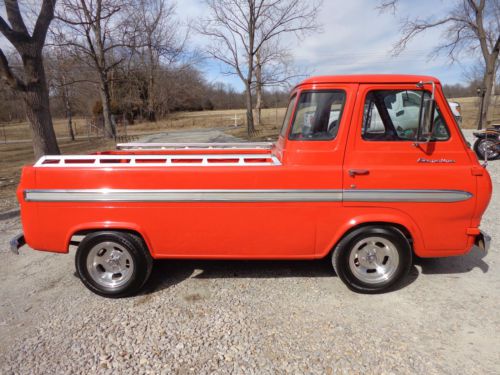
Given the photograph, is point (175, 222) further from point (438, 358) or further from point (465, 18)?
point (465, 18)

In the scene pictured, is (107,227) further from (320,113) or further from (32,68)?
(32,68)

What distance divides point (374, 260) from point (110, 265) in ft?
9.30

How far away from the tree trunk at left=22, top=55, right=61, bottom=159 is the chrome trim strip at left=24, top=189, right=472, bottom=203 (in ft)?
22.1

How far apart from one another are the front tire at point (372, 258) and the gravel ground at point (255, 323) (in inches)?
6.2

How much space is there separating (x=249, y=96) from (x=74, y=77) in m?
10.9

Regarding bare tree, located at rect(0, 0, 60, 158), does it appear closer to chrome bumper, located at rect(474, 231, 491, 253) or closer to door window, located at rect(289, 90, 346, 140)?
door window, located at rect(289, 90, 346, 140)

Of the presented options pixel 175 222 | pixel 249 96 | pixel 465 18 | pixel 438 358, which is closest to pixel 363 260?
pixel 438 358

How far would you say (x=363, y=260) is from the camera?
3299 mm

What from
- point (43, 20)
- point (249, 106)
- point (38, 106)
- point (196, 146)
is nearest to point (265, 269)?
point (196, 146)

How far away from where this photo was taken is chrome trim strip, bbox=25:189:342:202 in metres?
3.07

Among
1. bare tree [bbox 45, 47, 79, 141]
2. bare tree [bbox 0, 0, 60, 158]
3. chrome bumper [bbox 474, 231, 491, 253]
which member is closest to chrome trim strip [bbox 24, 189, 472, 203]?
chrome bumper [bbox 474, 231, 491, 253]

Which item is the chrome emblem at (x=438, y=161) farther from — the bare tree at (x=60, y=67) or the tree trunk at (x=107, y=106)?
the tree trunk at (x=107, y=106)

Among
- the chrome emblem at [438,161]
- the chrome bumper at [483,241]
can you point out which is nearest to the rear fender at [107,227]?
the chrome emblem at [438,161]

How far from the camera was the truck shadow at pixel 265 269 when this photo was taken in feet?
12.1
